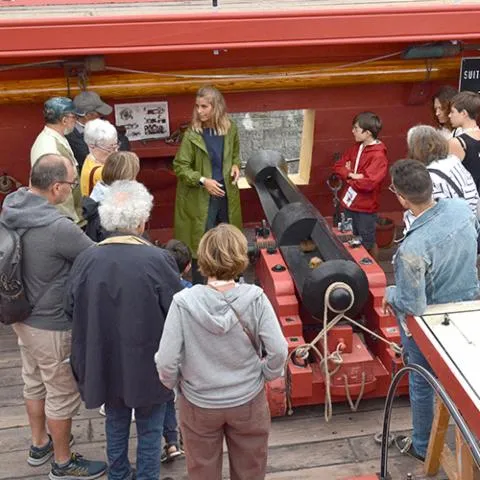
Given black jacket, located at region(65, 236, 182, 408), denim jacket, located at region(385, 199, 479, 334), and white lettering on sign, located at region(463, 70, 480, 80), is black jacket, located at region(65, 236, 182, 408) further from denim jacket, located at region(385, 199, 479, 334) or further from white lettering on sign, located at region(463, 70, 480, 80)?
white lettering on sign, located at region(463, 70, 480, 80)

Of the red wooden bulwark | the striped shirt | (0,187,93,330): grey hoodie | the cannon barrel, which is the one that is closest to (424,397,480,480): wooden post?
the cannon barrel

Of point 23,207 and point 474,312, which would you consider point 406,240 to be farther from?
point 23,207

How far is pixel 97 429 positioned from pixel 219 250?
170cm

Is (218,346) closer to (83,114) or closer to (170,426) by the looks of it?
(170,426)

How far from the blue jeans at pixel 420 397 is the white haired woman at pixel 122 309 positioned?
3.50 feet

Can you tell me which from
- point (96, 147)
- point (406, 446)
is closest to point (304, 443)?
point (406, 446)

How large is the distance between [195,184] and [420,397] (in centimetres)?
222

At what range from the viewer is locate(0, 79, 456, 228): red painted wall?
5.47m

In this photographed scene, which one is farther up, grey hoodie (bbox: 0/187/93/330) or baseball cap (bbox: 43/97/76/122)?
baseball cap (bbox: 43/97/76/122)

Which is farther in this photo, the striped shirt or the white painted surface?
the striped shirt

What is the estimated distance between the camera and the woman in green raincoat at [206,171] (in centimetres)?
470

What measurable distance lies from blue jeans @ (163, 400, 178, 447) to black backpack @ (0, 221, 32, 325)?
81 cm

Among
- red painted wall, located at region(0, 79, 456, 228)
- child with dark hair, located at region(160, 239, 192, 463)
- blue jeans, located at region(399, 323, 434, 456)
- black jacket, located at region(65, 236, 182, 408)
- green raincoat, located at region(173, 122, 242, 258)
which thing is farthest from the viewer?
red painted wall, located at region(0, 79, 456, 228)

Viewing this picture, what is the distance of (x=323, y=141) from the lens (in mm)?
5957
